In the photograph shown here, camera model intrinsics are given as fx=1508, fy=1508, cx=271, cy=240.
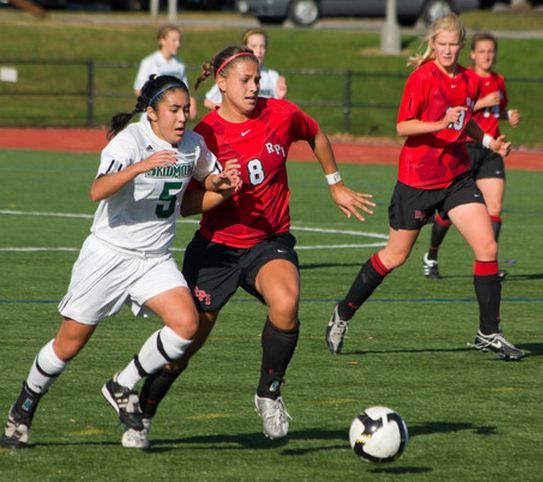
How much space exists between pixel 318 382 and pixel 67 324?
7.72ft

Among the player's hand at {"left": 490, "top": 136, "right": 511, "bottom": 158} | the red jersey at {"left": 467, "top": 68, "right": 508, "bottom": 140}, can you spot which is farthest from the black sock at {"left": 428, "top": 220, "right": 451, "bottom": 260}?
the player's hand at {"left": 490, "top": 136, "right": 511, "bottom": 158}

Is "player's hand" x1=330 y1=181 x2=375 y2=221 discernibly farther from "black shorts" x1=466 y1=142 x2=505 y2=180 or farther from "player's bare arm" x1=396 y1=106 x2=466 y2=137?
"black shorts" x1=466 y1=142 x2=505 y2=180

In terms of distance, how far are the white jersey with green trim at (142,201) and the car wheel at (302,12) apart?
38.1 m

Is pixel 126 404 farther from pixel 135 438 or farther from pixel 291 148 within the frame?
pixel 291 148

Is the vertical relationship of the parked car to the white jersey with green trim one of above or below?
below

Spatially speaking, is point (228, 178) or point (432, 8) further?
point (432, 8)

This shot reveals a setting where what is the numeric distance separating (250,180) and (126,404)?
1422 mm

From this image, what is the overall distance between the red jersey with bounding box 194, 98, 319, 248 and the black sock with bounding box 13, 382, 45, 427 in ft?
4.45

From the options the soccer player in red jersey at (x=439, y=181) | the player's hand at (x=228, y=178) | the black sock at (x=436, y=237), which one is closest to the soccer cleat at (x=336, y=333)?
the soccer player in red jersey at (x=439, y=181)

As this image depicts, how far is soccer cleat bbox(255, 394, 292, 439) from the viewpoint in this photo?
7.52m

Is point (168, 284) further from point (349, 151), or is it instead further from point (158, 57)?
point (349, 151)

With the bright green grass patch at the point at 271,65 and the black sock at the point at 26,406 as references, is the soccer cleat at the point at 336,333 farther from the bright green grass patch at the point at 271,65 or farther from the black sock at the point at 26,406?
the bright green grass patch at the point at 271,65

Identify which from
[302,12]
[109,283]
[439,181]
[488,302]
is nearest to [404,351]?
[488,302]

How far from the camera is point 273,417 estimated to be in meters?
7.55
